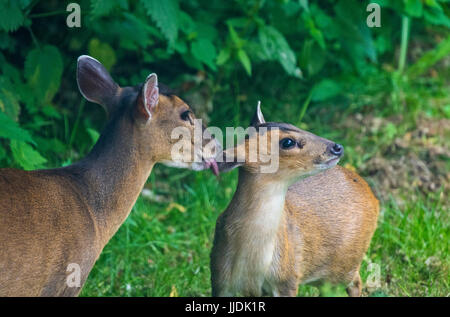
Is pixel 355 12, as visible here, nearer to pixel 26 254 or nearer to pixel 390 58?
pixel 390 58

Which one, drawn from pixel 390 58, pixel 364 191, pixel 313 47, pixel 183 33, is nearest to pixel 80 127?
pixel 183 33

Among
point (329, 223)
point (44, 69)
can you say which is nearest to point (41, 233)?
point (329, 223)

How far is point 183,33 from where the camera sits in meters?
5.97

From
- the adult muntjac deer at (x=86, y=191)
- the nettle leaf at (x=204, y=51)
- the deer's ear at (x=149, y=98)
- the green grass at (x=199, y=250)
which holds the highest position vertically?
the nettle leaf at (x=204, y=51)

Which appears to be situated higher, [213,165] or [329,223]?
[213,165]

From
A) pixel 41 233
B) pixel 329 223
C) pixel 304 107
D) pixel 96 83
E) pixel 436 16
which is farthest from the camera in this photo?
pixel 436 16

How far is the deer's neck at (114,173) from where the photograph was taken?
3842 mm

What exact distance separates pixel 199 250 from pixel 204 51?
1.49 m

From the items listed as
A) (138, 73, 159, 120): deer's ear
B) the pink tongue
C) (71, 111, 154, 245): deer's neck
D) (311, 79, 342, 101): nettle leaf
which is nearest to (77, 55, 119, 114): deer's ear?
(71, 111, 154, 245): deer's neck

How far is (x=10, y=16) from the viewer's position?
460cm

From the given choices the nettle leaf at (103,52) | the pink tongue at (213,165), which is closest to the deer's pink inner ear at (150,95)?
the pink tongue at (213,165)

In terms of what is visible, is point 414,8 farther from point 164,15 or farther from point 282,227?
point 282,227

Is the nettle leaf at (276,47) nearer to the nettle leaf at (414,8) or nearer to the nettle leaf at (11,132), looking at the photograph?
the nettle leaf at (414,8)

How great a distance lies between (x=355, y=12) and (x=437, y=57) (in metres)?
1.19
